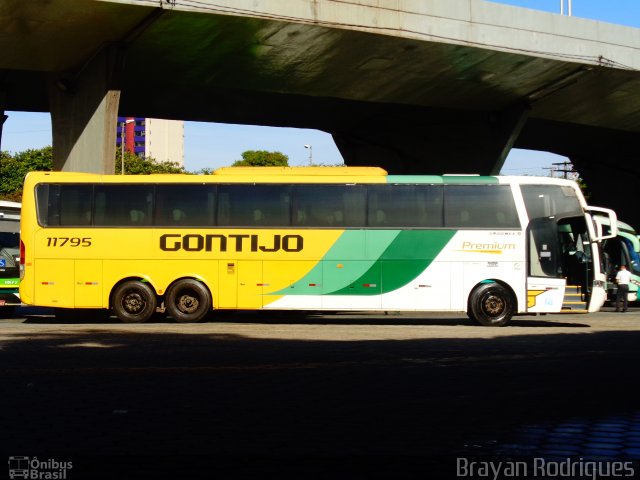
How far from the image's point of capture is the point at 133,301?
21109 millimetres

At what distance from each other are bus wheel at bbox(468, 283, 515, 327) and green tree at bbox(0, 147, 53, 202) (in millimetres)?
75219

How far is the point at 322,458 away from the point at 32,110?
35.7 metres

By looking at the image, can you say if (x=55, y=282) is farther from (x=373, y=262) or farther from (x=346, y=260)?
(x=373, y=262)

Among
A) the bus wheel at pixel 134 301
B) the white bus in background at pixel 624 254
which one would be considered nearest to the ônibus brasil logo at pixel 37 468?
the bus wheel at pixel 134 301

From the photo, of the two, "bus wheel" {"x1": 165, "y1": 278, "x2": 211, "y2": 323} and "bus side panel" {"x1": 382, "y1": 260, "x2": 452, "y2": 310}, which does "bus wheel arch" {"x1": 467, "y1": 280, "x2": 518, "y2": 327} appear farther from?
"bus wheel" {"x1": 165, "y1": 278, "x2": 211, "y2": 323}

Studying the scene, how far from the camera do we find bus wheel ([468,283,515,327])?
68.4 feet

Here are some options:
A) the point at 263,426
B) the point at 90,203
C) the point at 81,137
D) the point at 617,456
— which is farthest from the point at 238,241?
the point at 617,456

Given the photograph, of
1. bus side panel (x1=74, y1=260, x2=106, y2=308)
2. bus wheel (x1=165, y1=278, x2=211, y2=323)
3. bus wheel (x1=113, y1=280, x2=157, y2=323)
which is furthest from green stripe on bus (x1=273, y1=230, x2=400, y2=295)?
bus side panel (x1=74, y1=260, x2=106, y2=308)

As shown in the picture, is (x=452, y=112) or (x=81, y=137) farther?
(x=452, y=112)

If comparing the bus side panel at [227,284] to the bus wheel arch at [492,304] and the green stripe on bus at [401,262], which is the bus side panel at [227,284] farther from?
the bus wheel arch at [492,304]

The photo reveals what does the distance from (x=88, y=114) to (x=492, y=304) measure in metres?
14.2

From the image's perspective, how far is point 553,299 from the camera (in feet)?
69.0

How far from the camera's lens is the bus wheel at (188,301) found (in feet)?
68.9

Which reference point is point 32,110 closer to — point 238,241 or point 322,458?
point 238,241
